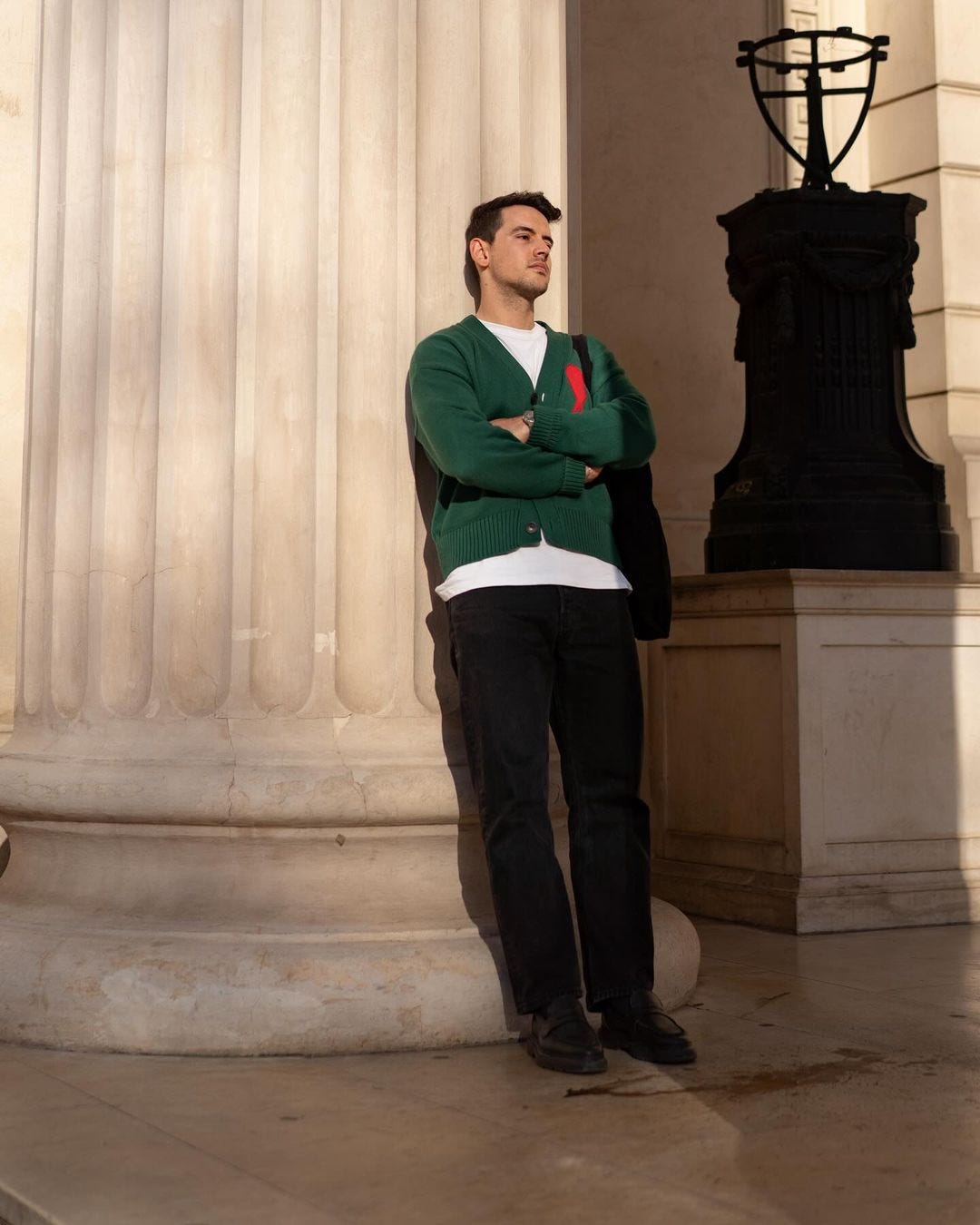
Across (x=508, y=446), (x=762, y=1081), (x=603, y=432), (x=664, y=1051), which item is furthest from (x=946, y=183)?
(x=762, y=1081)

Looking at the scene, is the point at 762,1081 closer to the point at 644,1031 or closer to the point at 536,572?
the point at 644,1031

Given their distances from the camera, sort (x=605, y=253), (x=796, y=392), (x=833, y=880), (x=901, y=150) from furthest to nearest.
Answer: (x=901, y=150), (x=605, y=253), (x=796, y=392), (x=833, y=880)

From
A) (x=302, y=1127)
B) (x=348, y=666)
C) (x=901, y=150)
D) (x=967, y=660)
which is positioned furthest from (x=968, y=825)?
(x=901, y=150)

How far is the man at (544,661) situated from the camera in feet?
13.3

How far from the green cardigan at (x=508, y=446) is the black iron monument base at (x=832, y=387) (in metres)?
2.59

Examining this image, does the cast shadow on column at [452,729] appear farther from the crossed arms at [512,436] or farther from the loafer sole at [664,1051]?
the loafer sole at [664,1051]

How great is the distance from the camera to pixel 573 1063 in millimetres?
3885

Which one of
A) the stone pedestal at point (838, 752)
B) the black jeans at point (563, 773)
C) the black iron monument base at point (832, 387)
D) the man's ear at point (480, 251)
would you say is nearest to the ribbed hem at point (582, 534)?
the black jeans at point (563, 773)

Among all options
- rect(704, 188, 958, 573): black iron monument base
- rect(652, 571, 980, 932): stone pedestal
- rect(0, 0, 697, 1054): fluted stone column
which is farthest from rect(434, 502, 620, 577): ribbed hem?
rect(704, 188, 958, 573): black iron monument base

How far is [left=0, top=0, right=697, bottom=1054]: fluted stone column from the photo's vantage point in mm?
4457

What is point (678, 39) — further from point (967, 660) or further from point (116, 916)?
point (116, 916)

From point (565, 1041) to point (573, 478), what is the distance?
1.31 metres

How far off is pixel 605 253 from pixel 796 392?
2.55 metres

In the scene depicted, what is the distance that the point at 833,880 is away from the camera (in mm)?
6359
